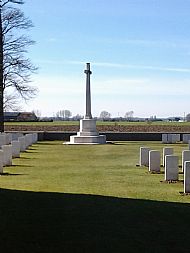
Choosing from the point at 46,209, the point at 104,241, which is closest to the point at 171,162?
the point at 46,209

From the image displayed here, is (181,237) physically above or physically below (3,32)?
below

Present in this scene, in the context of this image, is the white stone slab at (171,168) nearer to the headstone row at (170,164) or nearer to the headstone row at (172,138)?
the headstone row at (170,164)

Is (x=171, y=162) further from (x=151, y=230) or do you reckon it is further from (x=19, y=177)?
(x=151, y=230)

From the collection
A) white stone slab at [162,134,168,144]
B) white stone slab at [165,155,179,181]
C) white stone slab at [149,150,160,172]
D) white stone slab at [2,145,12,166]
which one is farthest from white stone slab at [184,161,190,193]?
white stone slab at [162,134,168,144]

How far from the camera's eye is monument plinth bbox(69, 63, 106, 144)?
3169 cm

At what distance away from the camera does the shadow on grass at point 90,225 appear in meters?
6.48

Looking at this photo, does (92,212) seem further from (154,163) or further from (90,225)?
(154,163)

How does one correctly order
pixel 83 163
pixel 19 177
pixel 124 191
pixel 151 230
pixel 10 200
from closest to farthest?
pixel 151 230 → pixel 10 200 → pixel 124 191 → pixel 19 177 → pixel 83 163

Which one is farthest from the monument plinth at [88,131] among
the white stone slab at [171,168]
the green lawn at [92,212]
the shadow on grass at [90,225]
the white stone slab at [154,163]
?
the shadow on grass at [90,225]

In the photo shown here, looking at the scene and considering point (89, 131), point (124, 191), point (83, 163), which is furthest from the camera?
point (89, 131)

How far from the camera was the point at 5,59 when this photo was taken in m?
34.5

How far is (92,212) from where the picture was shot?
868cm

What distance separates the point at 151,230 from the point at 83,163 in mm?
11011

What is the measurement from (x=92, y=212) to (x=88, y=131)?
24.0m
